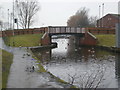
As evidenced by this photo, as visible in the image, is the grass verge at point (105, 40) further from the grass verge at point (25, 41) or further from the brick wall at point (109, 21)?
the brick wall at point (109, 21)

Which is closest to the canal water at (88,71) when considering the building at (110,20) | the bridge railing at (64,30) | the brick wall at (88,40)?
the brick wall at (88,40)

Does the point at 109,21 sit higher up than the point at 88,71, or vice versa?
the point at 109,21

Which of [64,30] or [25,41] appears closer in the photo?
[25,41]

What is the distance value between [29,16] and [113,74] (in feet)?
132

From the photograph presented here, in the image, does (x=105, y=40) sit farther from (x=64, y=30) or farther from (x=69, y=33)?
(x=64, y=30)

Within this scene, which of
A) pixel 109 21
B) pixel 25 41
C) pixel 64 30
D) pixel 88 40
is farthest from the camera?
pixel 109 21

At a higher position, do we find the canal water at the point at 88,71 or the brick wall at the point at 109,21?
the brick wall at the point at 109,21

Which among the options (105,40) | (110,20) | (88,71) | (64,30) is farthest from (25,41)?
(110,20)

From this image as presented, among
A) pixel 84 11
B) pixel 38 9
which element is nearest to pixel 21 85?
pixel 38 9

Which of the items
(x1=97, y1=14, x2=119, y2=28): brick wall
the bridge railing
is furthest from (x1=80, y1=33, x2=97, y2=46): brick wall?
(x1=97, y1=14, x2=119, y2=28): brick wall

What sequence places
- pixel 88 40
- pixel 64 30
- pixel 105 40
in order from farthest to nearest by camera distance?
pixel 88 40
pixel 64 30
pixel 105 40

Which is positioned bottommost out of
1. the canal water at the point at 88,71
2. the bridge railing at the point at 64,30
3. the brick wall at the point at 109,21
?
the canal water at the point at 88,71

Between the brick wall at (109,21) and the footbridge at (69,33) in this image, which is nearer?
the footbridge at (69,33)

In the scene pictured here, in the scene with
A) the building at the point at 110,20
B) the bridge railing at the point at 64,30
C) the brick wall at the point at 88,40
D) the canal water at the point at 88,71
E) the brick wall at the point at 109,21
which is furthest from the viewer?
the brick wall at the point at 109,21
